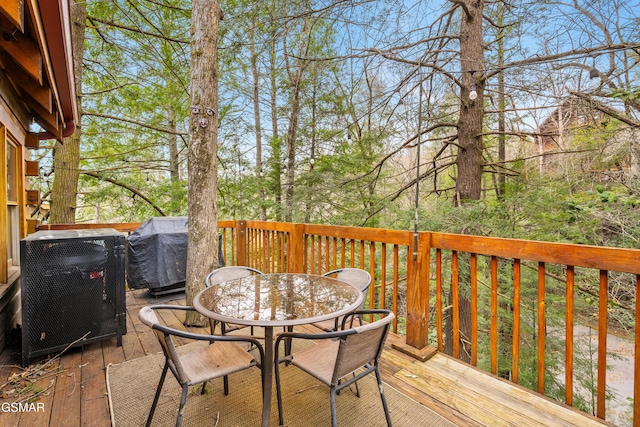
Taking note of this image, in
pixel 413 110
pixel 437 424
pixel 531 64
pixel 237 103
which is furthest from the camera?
pixel 237 103

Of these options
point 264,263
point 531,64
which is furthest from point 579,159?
point 264,263

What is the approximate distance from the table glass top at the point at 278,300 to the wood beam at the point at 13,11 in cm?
153

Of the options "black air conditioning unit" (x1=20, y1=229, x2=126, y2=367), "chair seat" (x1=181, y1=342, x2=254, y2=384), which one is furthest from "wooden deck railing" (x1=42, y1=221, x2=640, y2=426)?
"black air conditioning unit" (x1=20, y1=229, x2=126, y2=367)

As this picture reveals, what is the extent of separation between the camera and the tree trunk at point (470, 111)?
13.5 feet

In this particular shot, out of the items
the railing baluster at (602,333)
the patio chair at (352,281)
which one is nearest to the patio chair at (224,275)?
the patio chair at (352,281)

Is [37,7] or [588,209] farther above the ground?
[37,7]

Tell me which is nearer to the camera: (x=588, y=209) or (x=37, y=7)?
(x=37, y=7)

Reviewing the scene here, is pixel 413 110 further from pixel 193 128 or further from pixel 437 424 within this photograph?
pixel 437 424

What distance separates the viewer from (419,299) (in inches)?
96.5

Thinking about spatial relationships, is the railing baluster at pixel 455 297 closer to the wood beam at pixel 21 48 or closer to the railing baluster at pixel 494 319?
the railing baluster at pixel 494 319

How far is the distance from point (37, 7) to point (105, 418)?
231 centimetres

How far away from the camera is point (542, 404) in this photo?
1861 millimetres

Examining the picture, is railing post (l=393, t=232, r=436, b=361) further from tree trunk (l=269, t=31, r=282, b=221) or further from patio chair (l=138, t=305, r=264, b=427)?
tree trunk (l=269, t=31, r=282, b=221)

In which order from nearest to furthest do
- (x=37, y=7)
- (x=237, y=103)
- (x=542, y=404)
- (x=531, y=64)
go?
1. (x=37, y=7)
2. (x=542, y=404)
3. (x=531, y=64)
4. (x=237, y=103)
